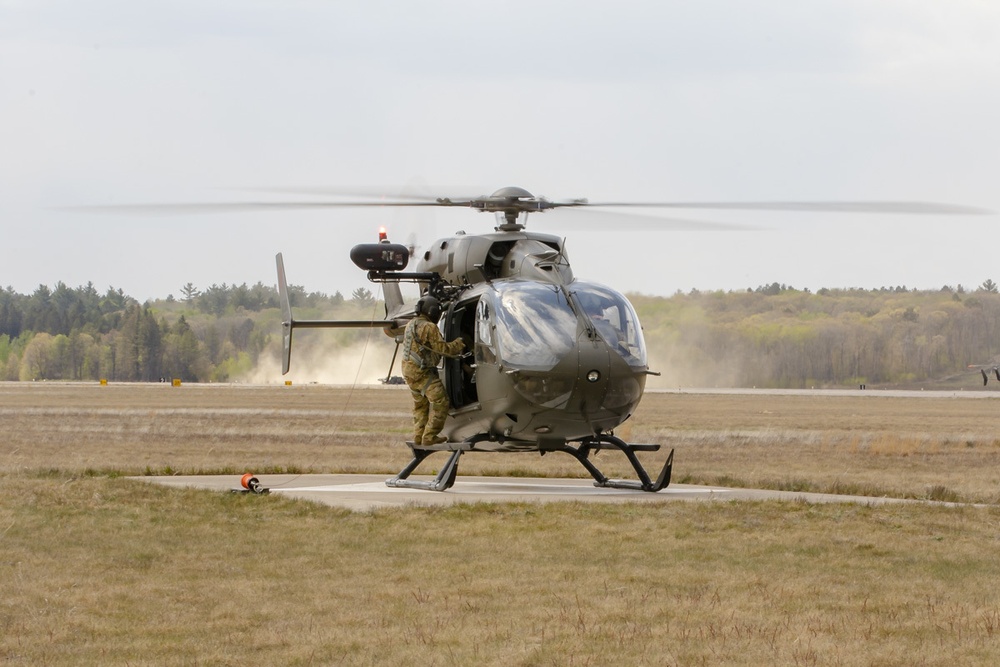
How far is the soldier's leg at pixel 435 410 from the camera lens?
18.3 metres

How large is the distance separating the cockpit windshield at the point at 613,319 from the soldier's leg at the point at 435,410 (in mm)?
2780

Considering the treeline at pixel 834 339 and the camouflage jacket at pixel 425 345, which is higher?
the camouflage jacket at pixel 425 345

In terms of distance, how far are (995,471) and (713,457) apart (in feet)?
24.1

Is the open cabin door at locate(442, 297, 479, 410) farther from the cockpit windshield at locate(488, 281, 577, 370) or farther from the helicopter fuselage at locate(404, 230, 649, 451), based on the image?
the cockpit windshield at locate(488, 281, 577, 370)

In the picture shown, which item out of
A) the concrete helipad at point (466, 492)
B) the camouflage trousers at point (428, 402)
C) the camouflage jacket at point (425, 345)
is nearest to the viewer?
the concrete helipad at point (466, 492)

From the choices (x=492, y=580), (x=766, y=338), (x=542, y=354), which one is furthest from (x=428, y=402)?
(x=766, y=338)

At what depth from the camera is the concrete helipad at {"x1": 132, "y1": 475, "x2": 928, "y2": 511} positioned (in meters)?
16.5

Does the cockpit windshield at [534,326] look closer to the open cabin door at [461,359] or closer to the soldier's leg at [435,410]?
the open cabin door at [461,359]

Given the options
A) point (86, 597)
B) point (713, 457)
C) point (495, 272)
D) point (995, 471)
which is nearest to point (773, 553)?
point (86, 597)

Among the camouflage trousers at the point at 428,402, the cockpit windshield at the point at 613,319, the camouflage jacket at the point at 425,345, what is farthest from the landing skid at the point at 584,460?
the cockpit windshield at the point at 613,319

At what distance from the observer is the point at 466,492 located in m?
18.3

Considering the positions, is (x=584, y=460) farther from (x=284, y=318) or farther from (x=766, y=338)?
(x=766, y=338)

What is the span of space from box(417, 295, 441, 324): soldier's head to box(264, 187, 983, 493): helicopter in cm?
24

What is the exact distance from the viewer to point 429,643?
8.19m
